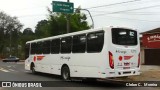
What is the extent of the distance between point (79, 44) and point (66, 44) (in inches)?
71.1

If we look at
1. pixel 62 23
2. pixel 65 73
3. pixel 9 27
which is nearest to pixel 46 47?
pixel 65 73

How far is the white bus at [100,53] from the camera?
1731cm

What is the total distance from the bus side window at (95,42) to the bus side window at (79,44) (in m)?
0.52

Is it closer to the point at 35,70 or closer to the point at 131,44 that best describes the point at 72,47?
the point at 131,44

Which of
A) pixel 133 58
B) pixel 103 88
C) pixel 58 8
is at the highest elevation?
pixel 58 8

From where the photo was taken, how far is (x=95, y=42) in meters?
18.0

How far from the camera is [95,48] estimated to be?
58.8ft

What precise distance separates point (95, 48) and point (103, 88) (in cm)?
213

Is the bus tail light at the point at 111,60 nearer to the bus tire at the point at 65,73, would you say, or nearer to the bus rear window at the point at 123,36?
the bus rear window at the point at 123,36

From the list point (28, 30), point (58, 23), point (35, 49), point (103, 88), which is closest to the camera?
point (103, 88)

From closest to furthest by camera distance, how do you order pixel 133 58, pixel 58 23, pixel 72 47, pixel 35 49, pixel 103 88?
pixel 103 88 < pixel 133 58 < pixel 72 47 < pixel 35 49 < pixel 58 23

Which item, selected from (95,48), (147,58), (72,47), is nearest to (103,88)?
(95,48)

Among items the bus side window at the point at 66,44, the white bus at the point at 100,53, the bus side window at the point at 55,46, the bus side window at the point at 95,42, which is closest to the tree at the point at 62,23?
the bus side window at the point at 55,46

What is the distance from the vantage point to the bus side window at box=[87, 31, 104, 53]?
17.6 m
